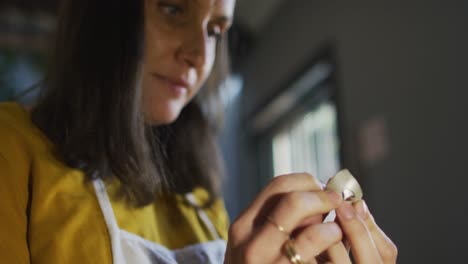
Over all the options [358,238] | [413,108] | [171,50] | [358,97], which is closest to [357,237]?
[358,238]

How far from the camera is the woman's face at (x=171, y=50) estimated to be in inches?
23.1

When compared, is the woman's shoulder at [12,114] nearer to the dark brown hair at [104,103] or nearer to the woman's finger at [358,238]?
the dark brown hair at [104,103]

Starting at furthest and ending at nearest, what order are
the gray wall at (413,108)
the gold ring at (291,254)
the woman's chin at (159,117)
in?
the gray wall at (413,108) → the woman's chin at (159,117) → the gold ring at (291,254)

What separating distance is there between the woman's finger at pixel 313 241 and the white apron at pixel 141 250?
0.67 feet

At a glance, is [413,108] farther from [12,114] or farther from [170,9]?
[12,114]

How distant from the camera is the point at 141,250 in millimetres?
508

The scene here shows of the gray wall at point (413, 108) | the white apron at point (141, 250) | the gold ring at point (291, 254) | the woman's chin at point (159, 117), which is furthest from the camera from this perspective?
the gray wall at point (413, 108)

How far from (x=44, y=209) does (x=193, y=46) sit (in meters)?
0.30

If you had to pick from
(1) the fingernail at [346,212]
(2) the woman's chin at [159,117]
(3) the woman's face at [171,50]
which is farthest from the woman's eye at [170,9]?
(1) the fingernail at [346,212]

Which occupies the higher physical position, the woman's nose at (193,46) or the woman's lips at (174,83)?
the woman's nose at (193,46)

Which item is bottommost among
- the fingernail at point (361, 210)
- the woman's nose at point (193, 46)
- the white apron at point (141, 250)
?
the white apron at point (141, 250)

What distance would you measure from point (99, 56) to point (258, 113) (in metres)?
1.68

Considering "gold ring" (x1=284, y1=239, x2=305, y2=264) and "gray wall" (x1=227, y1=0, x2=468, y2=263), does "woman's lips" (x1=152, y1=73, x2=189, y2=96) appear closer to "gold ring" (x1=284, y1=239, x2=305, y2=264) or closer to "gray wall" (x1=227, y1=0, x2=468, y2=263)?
"gold ring" (x1=284, y1=239, x2=305, y2=264)

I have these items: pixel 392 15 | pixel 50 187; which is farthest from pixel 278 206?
pixel 392 15
